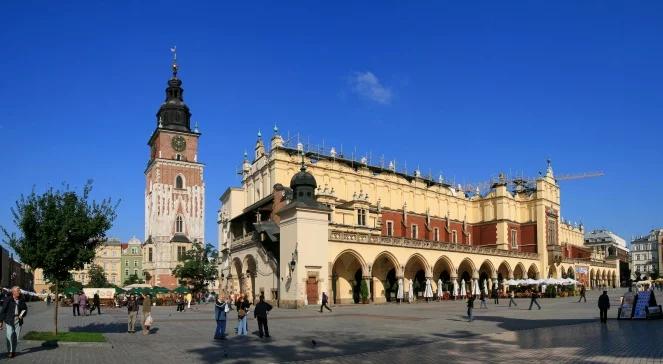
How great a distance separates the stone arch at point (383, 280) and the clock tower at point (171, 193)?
42371 mm

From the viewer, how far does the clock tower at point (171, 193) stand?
285 feet

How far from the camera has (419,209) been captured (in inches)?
2608

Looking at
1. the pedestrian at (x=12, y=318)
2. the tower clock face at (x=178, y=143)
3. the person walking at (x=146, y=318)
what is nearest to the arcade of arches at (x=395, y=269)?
the person walking at (x=146, y=318)

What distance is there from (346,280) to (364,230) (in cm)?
491

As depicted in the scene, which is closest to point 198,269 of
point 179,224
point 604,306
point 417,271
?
point 179,224

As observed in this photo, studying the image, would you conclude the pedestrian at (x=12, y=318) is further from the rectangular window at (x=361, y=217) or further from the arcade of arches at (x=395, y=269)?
the rectangular window at (x=361, y=217)

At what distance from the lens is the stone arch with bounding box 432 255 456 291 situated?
54.3 metres

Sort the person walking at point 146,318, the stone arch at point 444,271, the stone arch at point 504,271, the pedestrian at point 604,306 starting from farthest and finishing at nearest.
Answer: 1. the stone arch at point 504,271
2. the stone arch at point 444,271
3. the pedestrian at point 604,306
4. the person walking at point 146,318

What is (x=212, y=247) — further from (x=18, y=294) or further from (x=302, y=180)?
(x=18, y=294)

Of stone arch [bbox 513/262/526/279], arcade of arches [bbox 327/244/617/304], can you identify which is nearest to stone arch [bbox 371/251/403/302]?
arcade of arches [bbox 327/244/617/304]

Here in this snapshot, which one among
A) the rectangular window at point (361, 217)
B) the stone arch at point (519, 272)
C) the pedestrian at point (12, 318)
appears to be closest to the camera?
the pedestrian at point (12, 318)

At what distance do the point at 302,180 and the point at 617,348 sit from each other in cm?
2930

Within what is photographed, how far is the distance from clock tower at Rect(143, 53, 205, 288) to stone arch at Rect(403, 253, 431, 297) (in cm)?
4105

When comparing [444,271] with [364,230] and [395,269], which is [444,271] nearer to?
[395,269]
